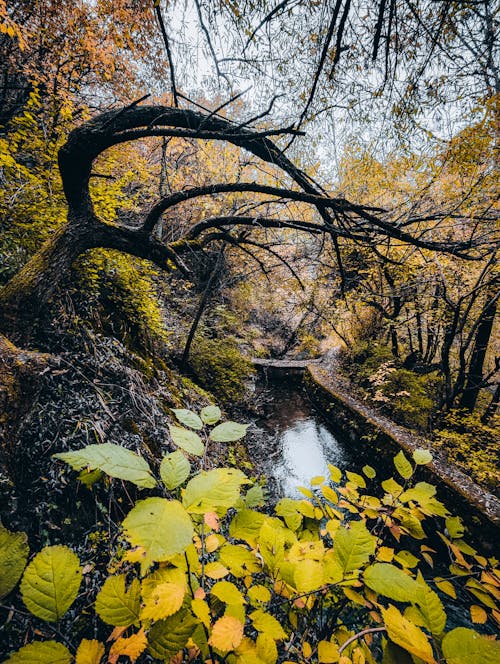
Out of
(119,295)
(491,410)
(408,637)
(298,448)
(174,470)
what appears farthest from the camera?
(298,448)

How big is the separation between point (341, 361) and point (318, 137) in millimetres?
11433

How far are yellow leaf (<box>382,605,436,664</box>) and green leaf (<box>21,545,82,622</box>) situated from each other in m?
0.76

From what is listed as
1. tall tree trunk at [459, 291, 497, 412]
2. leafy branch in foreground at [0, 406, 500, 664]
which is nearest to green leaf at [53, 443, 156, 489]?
leafy branch in foreground at [0, 406, 500, 664]

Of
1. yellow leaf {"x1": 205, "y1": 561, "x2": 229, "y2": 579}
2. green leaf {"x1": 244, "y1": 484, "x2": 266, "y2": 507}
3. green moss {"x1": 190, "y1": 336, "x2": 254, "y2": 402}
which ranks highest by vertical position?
green leaf {"x1": 244, "y1": 484, "x2": 266, "y2": 507}

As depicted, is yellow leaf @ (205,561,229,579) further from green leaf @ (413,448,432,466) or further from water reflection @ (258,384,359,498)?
water reflection @ (258,384,359,498)

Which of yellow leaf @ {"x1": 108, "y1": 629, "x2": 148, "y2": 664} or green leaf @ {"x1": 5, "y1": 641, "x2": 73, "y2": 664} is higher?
green leaf @ {"x1": 5, "y1": 641, "x2": 73, "y2": 664}

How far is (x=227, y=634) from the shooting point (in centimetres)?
71

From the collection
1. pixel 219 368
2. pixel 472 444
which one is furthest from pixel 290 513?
pixel 472 444

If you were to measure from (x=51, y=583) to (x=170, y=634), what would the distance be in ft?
1.02

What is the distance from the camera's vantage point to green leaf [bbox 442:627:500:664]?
1.94 ft

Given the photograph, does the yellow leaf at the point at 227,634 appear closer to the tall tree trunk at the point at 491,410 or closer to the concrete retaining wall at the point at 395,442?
the concrete retaining wall at the point at 395,442

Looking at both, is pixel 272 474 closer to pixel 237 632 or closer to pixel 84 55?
pixel 237 632

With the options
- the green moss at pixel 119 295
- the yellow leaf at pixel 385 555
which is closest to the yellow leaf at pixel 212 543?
the yellow leaf at pixel 385 555

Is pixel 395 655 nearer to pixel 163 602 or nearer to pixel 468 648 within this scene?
pixel 468 648
